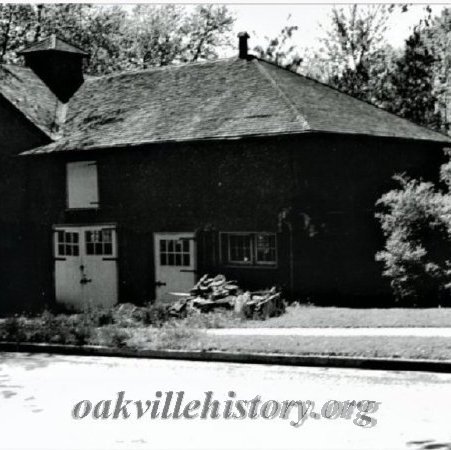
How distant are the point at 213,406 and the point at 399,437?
8.39 feet

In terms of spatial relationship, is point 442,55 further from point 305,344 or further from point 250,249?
point 305,344

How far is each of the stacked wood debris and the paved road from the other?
4995 mm

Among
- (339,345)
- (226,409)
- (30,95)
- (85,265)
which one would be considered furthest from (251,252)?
(226,409)

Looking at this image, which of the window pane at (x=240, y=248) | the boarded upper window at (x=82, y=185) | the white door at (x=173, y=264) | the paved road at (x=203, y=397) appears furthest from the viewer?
the boarded upper window at (x=82, y=185)

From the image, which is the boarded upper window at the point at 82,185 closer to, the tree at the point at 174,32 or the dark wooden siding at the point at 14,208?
the dark wooden siding at the point at 14,208

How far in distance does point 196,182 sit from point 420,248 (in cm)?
731

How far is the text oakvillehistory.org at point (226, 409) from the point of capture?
8.80m

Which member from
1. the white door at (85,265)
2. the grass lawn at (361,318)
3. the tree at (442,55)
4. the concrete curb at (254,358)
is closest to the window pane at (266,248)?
the grass lawn at (361,318)

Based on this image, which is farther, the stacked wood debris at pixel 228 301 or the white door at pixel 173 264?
the white door at pixel 173 264

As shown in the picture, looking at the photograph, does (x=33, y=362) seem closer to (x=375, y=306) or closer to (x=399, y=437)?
(x=399, y=437)

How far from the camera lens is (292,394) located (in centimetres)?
1005

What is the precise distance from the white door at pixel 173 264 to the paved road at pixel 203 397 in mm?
9272

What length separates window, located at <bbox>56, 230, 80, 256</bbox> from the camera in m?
25.9

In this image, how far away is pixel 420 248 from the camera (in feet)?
63.6
